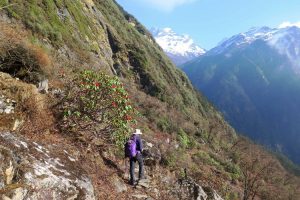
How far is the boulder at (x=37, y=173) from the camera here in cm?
1023

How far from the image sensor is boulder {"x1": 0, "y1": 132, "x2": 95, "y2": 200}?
33.6 feet

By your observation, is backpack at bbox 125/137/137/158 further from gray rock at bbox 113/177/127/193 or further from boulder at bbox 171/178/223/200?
boulder at bbox 171/178/223/200

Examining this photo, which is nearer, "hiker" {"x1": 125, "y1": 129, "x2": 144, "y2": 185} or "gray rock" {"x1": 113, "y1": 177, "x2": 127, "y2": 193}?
"gray rock" {"x1": 113, "y1": 177, "x2": 127, "y2": 193}

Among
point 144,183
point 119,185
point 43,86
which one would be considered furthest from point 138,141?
point 43,86

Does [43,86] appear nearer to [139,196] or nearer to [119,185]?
[119,185]

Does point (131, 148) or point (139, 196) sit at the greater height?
point (131, 148)

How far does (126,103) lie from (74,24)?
35589 mm

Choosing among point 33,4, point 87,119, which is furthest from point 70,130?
point 33,4

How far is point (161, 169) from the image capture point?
2147 centimetres

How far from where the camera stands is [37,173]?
11.2 metres

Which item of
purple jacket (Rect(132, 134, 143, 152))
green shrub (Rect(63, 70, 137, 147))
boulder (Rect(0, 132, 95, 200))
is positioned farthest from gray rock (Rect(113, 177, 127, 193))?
boulder (Rect(0, 132, 95, 200))

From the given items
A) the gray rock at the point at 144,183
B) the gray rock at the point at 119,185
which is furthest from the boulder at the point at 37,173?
the gray rock at the point at 144,183

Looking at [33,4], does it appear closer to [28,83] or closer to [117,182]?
[28,83]

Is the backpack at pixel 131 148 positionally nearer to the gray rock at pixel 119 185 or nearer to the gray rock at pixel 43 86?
the gray rock at pixel 119 185
